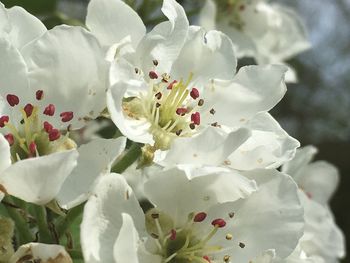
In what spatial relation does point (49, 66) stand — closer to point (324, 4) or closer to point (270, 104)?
point (270, 104)

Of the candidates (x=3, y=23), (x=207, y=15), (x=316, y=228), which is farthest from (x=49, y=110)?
(x=207, y=15)

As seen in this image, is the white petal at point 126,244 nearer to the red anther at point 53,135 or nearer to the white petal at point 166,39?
the red anther at point 53,135

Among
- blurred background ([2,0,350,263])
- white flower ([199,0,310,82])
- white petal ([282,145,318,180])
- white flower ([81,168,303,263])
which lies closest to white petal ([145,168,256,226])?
white flower ([81,168,303,263])

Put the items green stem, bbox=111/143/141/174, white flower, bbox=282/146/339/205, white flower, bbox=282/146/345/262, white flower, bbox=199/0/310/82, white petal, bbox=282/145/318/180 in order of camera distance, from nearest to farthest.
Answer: green stem, bbox=111/143/141/174, white flower, bbox=282/146/345/262, white petal, bbox=282/145/318/180, white flower, bbox=282/146/339/205, white flower, bbox=199/0/310/82

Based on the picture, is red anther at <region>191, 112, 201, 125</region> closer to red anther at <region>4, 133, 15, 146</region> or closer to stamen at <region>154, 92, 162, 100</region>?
stamen at <region>154, 92, 162, 100</region>

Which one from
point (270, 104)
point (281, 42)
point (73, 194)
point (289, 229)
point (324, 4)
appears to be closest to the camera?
point (73, 194)

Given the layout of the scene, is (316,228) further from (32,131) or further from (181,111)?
(32,131)

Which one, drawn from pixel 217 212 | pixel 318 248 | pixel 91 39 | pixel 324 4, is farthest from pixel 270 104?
pixel 324 4
